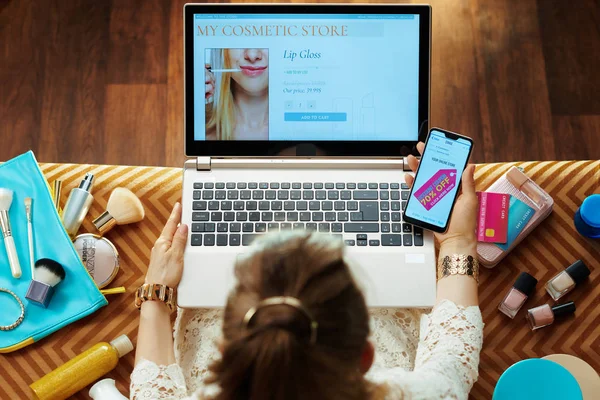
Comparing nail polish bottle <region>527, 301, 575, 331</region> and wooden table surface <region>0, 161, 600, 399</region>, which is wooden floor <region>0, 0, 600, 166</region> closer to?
wooden table surface <region>0, 161, 600, 399</region>

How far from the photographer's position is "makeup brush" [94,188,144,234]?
0.95m

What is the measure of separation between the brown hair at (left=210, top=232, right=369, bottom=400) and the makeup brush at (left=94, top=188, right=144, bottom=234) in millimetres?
419

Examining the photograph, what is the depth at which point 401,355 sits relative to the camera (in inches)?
34.5

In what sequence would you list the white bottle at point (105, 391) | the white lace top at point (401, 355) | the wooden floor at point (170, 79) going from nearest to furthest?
the white lace top at point (401, 355) → the white bottle at point (105, 391) → the wooden floor at point (170, 79)

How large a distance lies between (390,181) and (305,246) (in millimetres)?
402

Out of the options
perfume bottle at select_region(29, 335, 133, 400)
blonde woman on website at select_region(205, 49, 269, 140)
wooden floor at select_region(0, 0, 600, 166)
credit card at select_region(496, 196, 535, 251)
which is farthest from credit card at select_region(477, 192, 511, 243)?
perfume bottle at select_region(29, 335, 133, 400)

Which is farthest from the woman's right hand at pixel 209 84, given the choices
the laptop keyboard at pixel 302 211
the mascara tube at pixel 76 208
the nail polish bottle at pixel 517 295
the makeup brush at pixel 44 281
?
the nail polish bottle at pixel 517 295

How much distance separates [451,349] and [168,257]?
453 millimetres

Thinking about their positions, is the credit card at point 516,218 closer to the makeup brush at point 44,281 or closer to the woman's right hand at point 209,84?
the woman's right hand at point 209,84

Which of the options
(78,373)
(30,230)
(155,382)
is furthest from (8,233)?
(155,382)

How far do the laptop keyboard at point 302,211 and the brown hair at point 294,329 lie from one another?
12.2 inches

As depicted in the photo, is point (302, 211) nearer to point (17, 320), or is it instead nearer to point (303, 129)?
point (303, 129)

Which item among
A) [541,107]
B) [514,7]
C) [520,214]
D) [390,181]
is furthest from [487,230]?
[514,7]

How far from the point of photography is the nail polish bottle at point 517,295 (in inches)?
35.4
